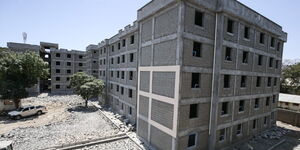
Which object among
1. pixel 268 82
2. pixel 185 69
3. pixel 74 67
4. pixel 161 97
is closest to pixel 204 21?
pixel 185 69

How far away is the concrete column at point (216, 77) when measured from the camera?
1166cm

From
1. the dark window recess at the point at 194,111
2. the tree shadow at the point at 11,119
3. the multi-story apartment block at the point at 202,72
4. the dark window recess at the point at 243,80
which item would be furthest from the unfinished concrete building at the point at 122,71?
the dark window recess at the point at 243,80

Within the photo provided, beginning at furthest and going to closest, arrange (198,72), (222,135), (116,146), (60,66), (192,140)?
(60,66) → (222,135) → (116,146) → (192,140) → (198,72)

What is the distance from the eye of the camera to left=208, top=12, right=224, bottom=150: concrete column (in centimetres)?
1166

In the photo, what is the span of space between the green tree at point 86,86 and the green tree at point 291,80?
4252 centimetres

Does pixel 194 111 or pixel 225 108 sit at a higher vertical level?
pixel 194 111

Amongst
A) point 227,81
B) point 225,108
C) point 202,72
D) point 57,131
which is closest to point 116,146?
point 57,131

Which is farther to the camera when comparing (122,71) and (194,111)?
(122,71)

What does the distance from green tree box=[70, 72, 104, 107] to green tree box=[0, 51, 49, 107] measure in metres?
5.92

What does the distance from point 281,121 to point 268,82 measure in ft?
32.3

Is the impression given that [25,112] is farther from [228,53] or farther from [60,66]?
[228,53]

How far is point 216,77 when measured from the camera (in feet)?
38.8

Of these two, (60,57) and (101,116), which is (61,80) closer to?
(60,57)

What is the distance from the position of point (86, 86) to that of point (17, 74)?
380 inches
